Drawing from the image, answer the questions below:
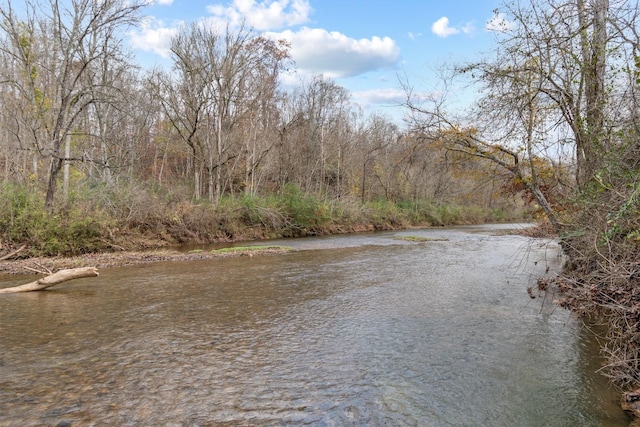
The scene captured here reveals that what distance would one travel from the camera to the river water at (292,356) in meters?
4.52

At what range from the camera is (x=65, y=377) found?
515 cm

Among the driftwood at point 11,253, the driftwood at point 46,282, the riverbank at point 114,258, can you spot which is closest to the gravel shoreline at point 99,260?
the riverbank at point 114,258

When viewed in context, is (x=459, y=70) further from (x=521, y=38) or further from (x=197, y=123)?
(x=197, y=123)

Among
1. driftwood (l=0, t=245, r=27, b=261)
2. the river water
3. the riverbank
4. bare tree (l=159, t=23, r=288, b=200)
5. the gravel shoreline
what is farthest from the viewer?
bare tree (l=159, t=23, r=288, b=200)

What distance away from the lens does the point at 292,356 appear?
20.1 feet

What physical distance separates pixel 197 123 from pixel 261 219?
7777 millimetres

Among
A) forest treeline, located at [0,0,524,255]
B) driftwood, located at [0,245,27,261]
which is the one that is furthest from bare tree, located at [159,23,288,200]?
driftwood, located at [0,245,27,261]

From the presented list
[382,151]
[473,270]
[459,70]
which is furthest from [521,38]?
[382,151]

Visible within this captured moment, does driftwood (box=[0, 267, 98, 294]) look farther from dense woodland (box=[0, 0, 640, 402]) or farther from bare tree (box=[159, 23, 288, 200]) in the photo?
bare tree (box=[159, 23, 288, 200])

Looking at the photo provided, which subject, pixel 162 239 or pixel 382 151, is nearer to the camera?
pixel 162 239

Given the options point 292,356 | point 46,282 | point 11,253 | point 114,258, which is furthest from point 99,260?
point 292,356

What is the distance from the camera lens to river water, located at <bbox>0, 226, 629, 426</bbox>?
4520mm

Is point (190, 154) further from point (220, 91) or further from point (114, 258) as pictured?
point (114, 258)

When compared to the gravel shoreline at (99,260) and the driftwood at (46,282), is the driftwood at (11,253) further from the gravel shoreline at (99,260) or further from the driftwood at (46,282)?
the driftwood at (46,282)
